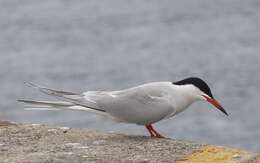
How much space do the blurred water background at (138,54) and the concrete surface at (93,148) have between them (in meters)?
6.16

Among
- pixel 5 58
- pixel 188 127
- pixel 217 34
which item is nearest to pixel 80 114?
pixel 188 127

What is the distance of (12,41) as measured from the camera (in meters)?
17.2

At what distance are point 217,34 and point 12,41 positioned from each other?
3.13m

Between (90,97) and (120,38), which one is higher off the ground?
(120,38)

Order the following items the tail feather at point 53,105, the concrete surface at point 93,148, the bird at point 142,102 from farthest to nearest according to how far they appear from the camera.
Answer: the bird at point 142,102, the tail feather at point 53,105, the concrete surface at point 93,148

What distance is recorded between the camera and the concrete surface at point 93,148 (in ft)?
18.6

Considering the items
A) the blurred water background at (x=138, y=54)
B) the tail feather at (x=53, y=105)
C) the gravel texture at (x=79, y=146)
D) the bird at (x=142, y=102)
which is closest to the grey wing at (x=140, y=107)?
the bird at (x=142, y=102)

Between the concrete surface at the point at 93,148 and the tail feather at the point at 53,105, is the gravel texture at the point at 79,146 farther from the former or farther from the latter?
the tail feather at the point at 53,105

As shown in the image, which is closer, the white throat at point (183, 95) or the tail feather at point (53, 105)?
the tail feather at point (53, 105)

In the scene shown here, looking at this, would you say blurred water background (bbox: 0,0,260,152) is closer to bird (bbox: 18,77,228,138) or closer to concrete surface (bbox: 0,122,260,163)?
bird (bbox: 18,77,228,138)

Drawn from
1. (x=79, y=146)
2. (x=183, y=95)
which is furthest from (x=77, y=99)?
(x=79, y=146)

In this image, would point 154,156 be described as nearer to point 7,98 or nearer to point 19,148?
point 19,148

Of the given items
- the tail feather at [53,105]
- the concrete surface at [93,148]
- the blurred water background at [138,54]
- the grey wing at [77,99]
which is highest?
the blurred water background at [138,54]

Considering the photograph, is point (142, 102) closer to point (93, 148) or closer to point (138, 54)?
point (93, 148)
